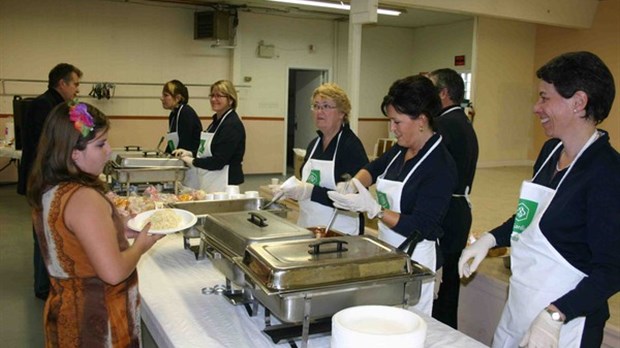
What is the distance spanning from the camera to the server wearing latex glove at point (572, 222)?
4.04ft

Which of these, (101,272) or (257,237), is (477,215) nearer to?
(257,237)

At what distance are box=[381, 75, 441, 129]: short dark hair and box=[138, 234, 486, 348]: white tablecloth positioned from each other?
0.65 m

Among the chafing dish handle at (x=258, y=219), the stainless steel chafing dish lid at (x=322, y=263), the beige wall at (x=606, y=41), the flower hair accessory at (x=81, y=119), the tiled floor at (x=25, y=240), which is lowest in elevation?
the tiled floor at (x=25, y=240)

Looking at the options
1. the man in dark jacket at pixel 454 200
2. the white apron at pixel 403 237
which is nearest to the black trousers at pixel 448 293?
the man in dark jacket at pixel 454 200

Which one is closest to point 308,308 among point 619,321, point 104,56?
point 619,321

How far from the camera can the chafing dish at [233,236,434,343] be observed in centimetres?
118

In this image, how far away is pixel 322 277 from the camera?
1.20m

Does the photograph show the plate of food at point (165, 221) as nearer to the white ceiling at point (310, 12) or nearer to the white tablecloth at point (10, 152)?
the white tablecloth at point (10, 152)

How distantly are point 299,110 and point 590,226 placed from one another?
8.27 meters

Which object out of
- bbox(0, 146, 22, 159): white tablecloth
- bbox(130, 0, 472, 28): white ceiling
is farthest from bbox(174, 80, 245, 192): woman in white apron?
bbox(130, 0, 472, 28): white ceiling

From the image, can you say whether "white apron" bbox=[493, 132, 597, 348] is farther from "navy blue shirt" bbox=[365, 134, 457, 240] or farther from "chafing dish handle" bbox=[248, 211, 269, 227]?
"chafing dish handle" bbox=[248, 211, 269, 227]

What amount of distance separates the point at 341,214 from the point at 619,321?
1.23 m

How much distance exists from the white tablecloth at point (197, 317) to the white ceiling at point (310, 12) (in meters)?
6.18

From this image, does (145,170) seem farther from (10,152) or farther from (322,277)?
(10,152)
